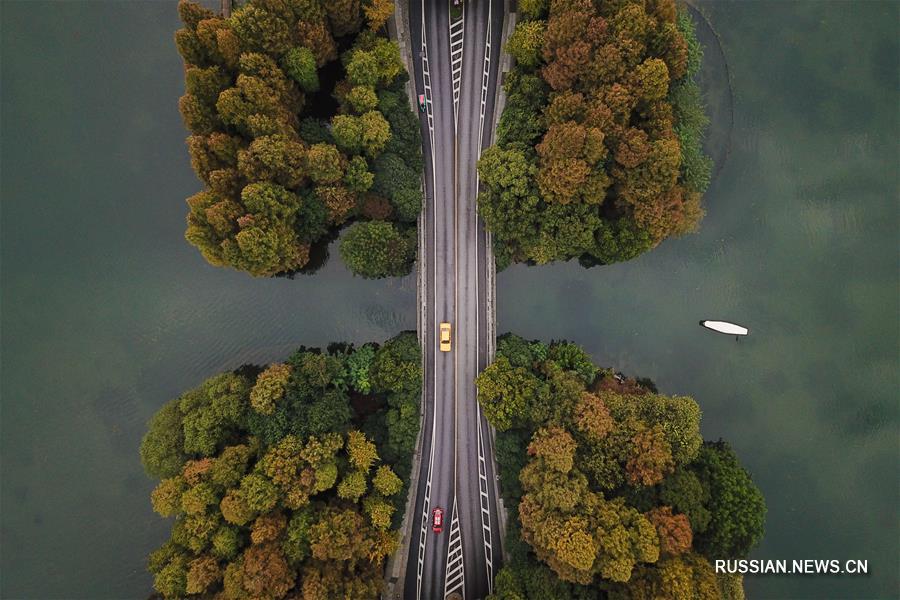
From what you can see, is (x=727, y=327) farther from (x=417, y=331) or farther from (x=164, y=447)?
(x=164, y=447)

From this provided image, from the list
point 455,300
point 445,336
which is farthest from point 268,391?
point 455,300

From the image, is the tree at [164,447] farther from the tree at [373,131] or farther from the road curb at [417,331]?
the tree at [373,131]

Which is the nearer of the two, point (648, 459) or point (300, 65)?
point (648, 459)

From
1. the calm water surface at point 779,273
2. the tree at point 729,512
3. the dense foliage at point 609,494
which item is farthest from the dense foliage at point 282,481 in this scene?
the tree at point 729,512

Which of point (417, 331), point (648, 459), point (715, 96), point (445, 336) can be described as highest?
point (715, 96)

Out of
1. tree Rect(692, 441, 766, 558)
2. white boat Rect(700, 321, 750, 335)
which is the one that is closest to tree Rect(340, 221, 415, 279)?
white boat Rect(700, 321, 750, 335)

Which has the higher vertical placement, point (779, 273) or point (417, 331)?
point (779, 273)

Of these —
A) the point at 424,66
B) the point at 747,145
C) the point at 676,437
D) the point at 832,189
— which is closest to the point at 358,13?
the point at 424,66
